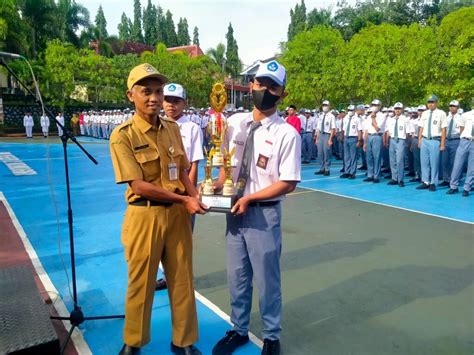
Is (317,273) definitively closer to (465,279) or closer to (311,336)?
(311,336)

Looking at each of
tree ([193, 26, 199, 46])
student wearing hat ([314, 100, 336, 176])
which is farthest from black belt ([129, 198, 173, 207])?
tree ([193, 26, 199, 46])

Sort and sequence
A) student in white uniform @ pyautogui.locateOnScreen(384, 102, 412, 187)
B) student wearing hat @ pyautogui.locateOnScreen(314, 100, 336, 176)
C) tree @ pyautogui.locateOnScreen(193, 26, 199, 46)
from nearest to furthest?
student in white uniform @ pyautogui.locateOnScreen(384, 102, 412, 187) → student wearing hat @ pyautogui.locateOnScreen(314, 100, 336, 176) → tree @ pyautogui.locateOnScreen(193, 26, 199, 46)

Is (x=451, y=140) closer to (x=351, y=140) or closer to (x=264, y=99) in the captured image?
(x=351, y=140)

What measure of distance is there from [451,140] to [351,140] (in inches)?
94.9

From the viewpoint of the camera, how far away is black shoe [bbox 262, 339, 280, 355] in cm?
275

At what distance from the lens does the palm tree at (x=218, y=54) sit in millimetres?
40188

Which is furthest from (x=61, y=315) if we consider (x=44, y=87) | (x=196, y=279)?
(x=44, y=87)

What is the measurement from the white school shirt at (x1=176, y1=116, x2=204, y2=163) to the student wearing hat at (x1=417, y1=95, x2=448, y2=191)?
269 inches

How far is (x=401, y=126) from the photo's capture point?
31.7 ft

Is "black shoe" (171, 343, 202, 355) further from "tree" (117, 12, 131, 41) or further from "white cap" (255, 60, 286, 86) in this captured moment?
"tree" (117, 12, 131, 41)

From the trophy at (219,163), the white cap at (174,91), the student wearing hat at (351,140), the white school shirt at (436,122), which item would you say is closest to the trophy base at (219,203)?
the trophy at (219,163)

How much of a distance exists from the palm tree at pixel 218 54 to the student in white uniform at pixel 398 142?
32155 mm

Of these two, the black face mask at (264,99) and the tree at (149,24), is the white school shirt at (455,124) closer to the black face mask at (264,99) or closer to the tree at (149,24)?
the black face mask at (264,99)

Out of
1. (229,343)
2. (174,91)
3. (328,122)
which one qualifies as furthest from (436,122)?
(229,343)
